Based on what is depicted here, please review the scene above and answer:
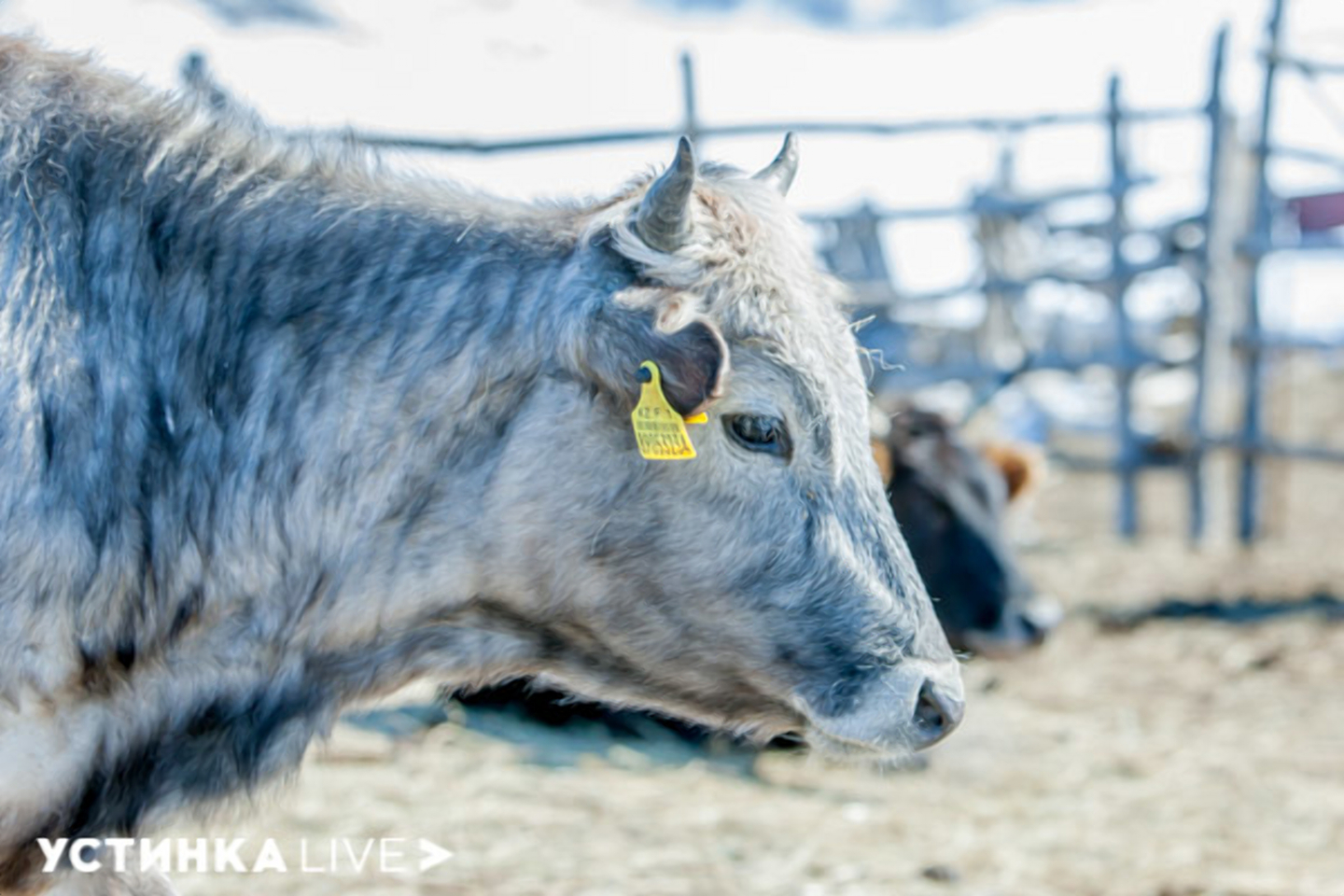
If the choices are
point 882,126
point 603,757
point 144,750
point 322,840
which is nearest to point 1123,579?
point 882,126

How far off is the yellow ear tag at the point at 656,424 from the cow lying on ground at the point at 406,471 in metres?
0.02

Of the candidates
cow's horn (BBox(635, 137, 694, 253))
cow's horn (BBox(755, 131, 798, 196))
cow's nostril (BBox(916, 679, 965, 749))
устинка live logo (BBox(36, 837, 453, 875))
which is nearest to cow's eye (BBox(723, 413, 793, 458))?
cow's horn (BBox(635, 137, 694, 253))

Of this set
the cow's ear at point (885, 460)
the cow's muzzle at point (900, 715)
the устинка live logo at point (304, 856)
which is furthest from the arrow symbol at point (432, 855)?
the cow's ear at point (885, 460)

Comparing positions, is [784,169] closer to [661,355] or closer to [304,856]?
[661,355]

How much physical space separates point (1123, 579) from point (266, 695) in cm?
673

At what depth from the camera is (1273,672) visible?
6.18 meters

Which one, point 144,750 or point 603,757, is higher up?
point 144,750

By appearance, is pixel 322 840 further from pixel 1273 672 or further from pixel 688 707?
pixel 1273 672

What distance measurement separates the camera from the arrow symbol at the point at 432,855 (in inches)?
131

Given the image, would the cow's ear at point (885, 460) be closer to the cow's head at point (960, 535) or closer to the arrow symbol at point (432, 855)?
the cow's head at point (960, 535)

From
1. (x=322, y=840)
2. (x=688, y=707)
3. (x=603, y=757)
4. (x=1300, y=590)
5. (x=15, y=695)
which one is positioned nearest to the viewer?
(x=15, y=695)

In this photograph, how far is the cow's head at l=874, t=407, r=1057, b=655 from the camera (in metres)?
5.52

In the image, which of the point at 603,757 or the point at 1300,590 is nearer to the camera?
the point at 603,757

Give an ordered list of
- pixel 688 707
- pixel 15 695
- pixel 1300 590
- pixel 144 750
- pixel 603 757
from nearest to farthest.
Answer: pixel 15 695 < pixel 144 750 < pixel 688 707 < pixel 603 757 < pixel 1300 590
